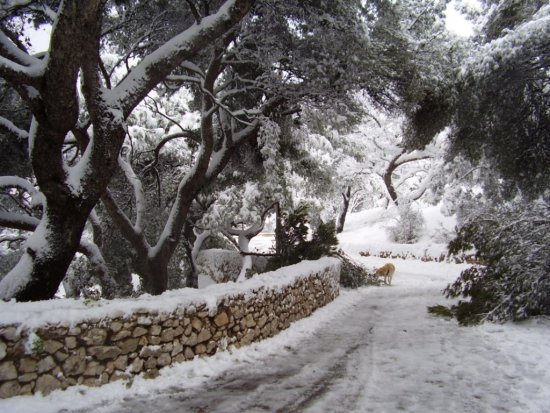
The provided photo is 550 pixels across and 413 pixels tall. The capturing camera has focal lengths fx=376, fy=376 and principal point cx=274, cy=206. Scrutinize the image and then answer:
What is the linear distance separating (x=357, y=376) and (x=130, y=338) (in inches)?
108

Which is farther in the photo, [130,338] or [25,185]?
[25,185]

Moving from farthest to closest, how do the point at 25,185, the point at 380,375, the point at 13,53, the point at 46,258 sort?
the point at 25,185, the point at 46,258, the point at 13,53, the point at 380,375

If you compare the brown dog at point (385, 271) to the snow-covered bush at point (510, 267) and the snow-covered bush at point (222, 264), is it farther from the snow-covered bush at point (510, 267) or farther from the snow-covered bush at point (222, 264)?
the snow-covered bush at point (510, 267)

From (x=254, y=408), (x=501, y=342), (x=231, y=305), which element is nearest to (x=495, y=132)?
(x=501, y=342)

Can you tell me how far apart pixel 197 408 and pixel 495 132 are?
9312 mm

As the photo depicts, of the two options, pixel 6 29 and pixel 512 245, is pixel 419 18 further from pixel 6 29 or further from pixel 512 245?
pixel 6 29

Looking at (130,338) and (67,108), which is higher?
(67,108)

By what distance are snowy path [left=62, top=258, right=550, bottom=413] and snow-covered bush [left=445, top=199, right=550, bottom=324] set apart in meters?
0.34

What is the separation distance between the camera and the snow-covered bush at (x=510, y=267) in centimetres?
573

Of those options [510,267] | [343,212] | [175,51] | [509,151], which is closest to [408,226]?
[343,212]

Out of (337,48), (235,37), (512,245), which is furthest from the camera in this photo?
(235,37)

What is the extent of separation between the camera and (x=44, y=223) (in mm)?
5109

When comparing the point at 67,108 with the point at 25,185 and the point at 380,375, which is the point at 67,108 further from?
the point at 380,375

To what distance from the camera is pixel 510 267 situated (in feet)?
19.8
